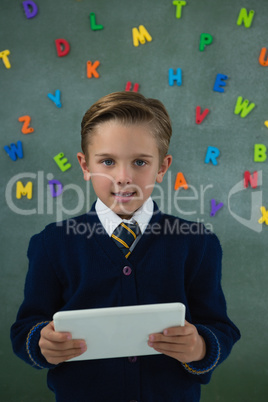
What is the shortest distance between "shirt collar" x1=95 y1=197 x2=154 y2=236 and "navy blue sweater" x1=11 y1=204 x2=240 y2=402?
0.02 m

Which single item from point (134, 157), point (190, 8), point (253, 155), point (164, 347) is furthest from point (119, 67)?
point (164, 347)

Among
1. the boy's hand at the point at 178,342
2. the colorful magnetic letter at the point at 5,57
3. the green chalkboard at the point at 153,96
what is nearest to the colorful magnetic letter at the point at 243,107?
the green chalkboard at the point at 153,96

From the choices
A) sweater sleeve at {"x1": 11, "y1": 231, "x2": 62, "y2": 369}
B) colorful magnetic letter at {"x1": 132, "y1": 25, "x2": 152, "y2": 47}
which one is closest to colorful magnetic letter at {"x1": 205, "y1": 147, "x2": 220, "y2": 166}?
colorful magnetic letter at {"x1": 132, "y1": 25, "x2": 152, "y2": 47}

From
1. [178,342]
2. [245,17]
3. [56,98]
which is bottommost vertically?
[178,342]

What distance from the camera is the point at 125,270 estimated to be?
1006mm

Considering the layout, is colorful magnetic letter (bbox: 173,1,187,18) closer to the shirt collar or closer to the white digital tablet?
the shirt collar

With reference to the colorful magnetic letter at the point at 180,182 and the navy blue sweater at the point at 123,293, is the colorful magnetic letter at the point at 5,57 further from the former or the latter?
the navy blue sweater at the point at 123,293

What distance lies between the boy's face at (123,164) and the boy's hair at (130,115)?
0.06 feet

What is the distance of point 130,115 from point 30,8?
4.40 ft

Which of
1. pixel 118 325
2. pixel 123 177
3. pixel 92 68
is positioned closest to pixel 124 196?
pixel 123 177

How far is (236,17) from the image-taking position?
2.09m

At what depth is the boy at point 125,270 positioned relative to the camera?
38.9 inches

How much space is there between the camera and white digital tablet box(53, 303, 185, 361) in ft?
2.68

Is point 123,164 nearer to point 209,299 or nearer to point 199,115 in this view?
point 209,299
